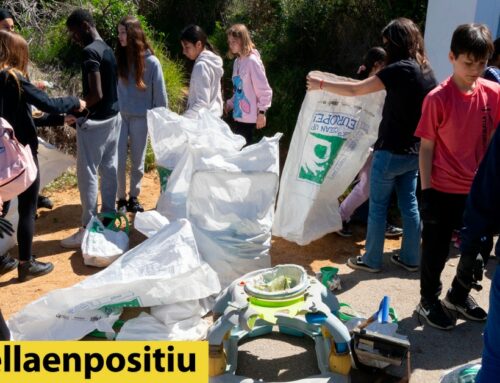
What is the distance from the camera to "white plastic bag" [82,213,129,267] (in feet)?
14.7

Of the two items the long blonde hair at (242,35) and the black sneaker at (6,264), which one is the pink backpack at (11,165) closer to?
the black sneaker at (6,264)

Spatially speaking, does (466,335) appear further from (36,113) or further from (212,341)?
(36,113)

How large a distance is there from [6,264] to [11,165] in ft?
3.32

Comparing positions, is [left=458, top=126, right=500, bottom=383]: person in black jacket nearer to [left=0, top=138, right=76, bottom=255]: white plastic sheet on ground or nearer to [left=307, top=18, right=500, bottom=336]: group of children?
[left=307, top=18, right=500, bottom=336]: group of children

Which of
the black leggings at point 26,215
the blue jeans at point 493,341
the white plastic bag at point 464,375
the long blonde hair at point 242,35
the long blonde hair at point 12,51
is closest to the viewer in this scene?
the blue jeans at point 493,341

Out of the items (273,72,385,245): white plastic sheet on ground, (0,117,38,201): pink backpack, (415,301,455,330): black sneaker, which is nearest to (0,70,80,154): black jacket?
(0,117,38,201): pink backpack

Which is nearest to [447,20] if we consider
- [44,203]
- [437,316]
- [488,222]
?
[437,316]

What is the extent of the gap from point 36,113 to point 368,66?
2.72 m

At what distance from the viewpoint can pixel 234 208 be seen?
4066mm

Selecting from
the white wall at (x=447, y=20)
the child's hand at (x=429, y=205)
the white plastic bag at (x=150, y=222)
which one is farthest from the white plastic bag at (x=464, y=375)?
the white wall at (x=447, y=20)

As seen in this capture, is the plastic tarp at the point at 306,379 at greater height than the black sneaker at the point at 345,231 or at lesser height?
greater

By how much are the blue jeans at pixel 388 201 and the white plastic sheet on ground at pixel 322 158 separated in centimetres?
41

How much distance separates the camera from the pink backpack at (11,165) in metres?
3.76

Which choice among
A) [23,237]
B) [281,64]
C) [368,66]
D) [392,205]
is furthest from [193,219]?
[281,64]
